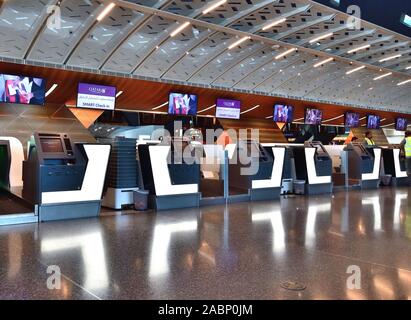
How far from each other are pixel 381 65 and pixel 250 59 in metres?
8.09

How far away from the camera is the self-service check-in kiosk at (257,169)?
8.95 meters

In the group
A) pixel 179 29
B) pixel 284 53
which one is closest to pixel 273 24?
pixel 179 29

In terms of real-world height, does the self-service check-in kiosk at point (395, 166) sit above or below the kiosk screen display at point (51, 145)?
below

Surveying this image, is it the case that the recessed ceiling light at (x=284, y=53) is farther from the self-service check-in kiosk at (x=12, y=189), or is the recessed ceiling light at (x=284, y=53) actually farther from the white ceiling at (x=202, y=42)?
the self-service check-in kiosk at (x=12, y=189)

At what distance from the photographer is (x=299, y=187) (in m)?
10.2

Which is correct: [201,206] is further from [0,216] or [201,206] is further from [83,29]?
[83,29]

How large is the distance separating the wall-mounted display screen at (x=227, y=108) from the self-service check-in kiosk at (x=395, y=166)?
7.21 meters

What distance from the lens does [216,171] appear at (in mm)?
10398

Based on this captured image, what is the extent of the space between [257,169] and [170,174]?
240 cm

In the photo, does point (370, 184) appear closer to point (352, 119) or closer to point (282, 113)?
point (282, 113)

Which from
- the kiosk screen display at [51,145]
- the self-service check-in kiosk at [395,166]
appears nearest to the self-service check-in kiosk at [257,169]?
the kiosk screen display at [51,145]

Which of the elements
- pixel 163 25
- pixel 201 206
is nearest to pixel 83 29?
pixel 163 25

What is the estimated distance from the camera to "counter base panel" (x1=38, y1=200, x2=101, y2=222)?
19.7ft

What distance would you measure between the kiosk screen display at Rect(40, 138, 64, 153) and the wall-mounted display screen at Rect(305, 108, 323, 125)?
57.3 feet
